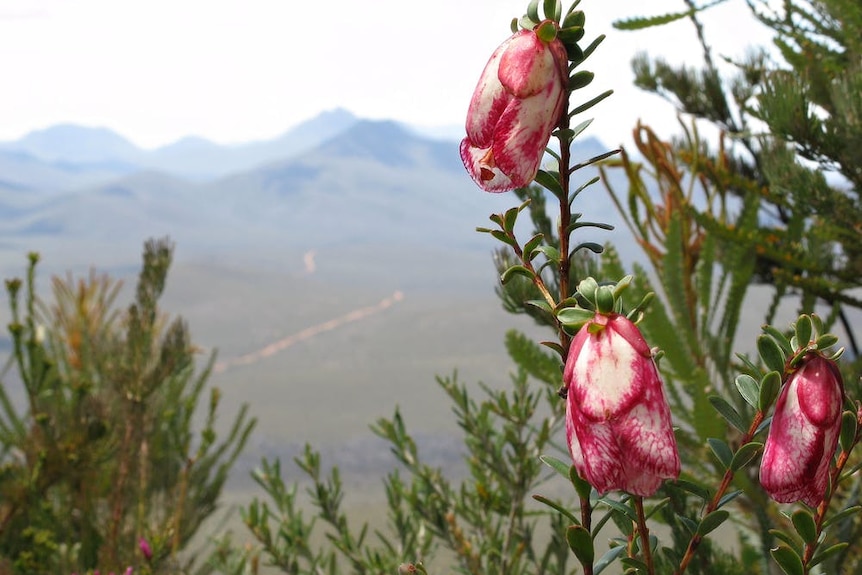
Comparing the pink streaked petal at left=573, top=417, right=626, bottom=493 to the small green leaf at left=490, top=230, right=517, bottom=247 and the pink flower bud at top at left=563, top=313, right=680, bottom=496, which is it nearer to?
the pink flower bud at top at left=563, top=313, right=680, bottom=496

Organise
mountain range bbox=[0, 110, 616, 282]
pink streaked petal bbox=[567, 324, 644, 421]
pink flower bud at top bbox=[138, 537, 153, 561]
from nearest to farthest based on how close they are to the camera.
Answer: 1. pink streaked petal bbox=[567, 324, 644, 421]
2. pink flower bud at top bbox=[138, 537, 153, 561]
3. mountain range bbox=[0, 110, 616, 282]

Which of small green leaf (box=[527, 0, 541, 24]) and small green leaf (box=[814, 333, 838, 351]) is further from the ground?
small green leaf (box=[527, 0, 541, 24])

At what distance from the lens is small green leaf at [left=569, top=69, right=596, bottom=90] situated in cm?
39

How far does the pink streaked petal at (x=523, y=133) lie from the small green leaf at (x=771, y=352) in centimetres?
14

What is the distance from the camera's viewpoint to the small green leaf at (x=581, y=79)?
1.29ft

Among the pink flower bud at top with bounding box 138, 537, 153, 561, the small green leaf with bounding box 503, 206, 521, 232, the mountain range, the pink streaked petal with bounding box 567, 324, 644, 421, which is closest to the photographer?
the pink streaked petal with bounding box 567, 324, 644, 421

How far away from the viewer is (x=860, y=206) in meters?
1.01

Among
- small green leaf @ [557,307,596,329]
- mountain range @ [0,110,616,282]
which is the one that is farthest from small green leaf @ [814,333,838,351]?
mountain range @ [0,110,616,282]

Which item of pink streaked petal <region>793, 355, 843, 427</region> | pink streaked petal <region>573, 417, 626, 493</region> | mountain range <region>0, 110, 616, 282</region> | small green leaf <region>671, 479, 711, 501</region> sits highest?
mountain range <region>0, 110, 616, 282</region>

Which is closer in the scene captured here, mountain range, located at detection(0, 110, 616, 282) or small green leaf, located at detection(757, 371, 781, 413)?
small green leaf, located at detection(757, 371, 781, 413)

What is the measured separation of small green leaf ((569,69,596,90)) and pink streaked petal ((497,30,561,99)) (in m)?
0.02

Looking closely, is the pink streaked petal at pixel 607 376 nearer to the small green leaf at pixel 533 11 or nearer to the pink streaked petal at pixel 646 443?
the pink streaked petal at pixel 646 443

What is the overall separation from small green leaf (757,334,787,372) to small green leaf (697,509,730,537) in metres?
0.08

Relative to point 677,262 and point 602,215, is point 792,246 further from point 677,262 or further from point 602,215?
point 602,215
